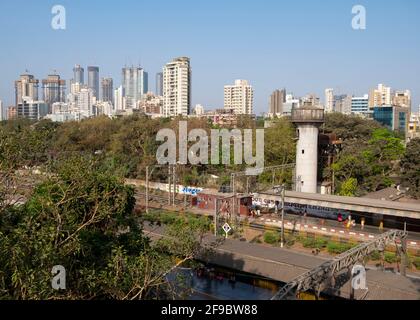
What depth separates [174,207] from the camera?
27188 mm

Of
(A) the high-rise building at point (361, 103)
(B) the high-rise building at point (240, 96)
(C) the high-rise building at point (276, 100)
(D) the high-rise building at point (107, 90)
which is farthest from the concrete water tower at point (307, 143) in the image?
(D) the high-rise building at point (107, 90)

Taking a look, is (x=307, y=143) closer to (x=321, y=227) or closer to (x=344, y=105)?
(x=321, y=227)

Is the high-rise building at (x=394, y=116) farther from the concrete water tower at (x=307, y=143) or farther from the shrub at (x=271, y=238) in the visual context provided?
the shrub at (x=271, y=238)

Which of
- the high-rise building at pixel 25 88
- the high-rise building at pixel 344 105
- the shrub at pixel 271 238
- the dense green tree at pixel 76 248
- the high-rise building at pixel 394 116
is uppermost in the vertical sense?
the high-rise building at pixel 25 88

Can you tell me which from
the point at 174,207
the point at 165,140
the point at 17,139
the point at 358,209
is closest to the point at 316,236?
the point at 358,209

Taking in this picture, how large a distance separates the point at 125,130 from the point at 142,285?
3380 cm

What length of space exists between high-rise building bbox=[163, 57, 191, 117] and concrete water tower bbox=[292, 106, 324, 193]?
2415 inches

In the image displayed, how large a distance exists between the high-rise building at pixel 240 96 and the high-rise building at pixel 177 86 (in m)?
19.7

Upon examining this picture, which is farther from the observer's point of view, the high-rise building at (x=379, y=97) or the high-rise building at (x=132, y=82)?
the high-rise building at (x=132, y=82)

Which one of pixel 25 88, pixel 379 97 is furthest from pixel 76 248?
pixel 25 88

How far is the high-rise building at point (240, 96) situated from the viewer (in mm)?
106438

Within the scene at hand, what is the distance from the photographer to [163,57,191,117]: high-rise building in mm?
87000

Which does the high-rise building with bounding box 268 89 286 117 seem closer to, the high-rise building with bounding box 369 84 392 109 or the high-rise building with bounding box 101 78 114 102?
the high-rise building with bounding box 369 84 392 109

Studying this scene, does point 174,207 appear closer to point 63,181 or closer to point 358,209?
point 358,209
